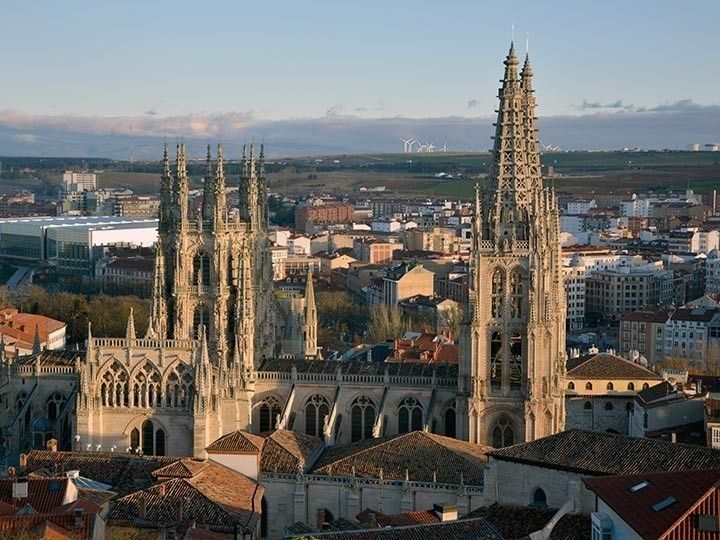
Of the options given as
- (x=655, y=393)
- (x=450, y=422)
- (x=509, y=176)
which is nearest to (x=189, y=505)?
(x=450, y=422)

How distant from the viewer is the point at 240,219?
81438mm

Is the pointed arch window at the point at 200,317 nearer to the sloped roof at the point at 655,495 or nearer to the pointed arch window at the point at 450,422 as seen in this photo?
the pointed arch window at the point at 450,422

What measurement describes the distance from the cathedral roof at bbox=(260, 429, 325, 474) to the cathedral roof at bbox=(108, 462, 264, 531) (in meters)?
4.50

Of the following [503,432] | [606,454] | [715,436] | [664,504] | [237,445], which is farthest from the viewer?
[503,432]

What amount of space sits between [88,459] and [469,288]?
20.0 meters

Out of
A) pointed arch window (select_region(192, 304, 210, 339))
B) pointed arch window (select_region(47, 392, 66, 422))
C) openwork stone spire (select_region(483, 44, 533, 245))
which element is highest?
openwork stone spire (select_region(483, 44, 533, 245))

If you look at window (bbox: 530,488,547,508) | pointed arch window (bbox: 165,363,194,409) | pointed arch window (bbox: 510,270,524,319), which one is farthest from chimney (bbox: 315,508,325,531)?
pointed arch window (bbox: 510,270,524,319)

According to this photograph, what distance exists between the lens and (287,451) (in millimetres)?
66188

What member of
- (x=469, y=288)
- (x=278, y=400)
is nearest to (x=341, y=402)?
(x=278, y=400)

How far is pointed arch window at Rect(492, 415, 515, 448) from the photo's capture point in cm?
7219

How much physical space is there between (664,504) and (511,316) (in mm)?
31564

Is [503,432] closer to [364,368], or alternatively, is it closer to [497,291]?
[497,291]

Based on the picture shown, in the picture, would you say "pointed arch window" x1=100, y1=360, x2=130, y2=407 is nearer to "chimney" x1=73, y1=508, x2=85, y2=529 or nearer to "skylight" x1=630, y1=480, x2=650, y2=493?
A: "chimney" x1=73, y1=508, x2=85, y2=529

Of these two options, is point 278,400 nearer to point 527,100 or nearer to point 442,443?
point 442,443
